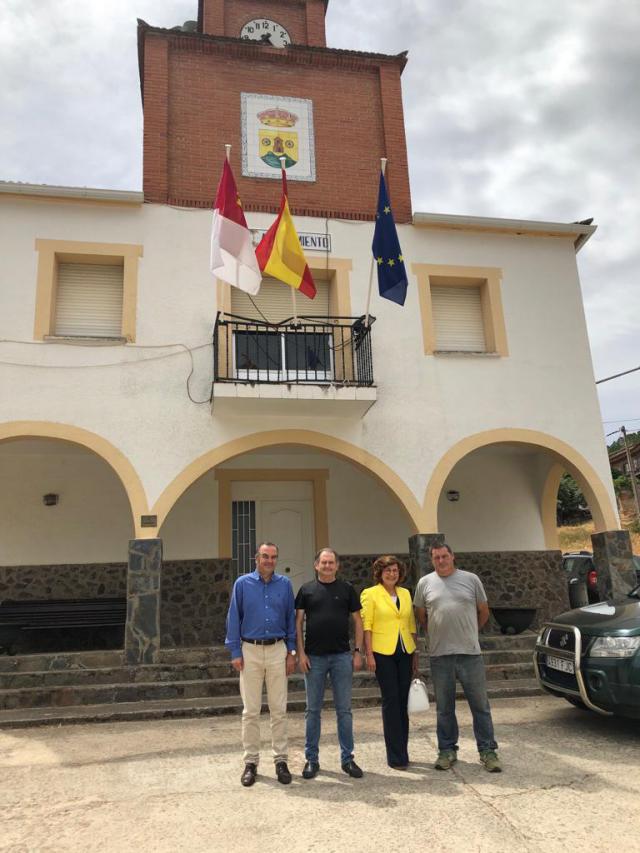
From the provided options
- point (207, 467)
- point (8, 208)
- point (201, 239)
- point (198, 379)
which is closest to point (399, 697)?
point (207, 467)

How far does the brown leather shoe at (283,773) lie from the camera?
14.5 feet

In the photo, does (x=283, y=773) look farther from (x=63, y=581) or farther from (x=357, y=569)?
(x=63, y=581)

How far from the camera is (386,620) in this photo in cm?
478

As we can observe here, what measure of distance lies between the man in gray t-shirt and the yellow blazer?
19 centimetres

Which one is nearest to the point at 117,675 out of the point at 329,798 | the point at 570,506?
the point at 329,798

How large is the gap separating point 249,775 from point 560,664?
306 centimetres

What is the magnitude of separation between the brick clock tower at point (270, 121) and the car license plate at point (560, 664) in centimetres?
720

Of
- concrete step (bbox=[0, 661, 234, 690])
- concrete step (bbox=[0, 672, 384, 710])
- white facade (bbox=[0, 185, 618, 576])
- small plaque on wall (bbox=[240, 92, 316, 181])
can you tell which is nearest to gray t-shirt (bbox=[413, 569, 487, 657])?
concrete step (bbox=[0, 672, 384, 710])

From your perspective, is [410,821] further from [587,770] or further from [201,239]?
[201,239]

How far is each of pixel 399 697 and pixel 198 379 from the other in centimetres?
558

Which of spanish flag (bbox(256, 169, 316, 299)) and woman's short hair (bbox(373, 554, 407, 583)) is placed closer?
woman's short hair (bbox(373, 554, 407, 583))

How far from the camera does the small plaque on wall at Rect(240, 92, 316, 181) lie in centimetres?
1038

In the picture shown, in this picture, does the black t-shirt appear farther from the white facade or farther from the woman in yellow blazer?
the white facade

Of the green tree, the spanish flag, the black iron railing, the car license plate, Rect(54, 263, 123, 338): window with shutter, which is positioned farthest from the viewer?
the green tree
